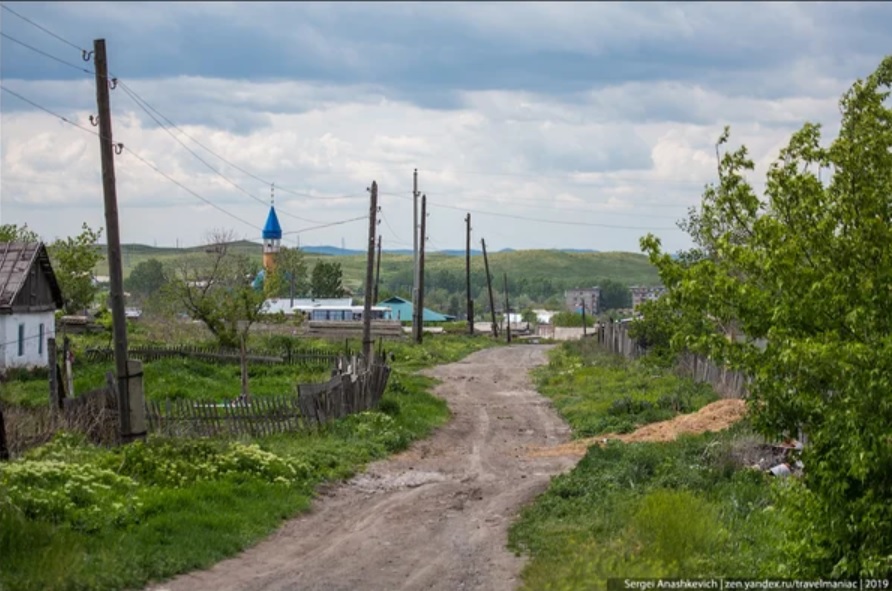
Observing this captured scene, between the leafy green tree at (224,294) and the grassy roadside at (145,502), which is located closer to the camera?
the grassy roadside at (145,502)

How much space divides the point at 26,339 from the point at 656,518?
102 feet

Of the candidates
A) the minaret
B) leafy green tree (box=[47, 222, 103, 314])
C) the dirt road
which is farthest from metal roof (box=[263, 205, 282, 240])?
the dirt road

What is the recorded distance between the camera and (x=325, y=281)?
378ft

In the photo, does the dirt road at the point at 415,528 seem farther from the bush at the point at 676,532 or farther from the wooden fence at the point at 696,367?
the wooden fence at the point at 696,367

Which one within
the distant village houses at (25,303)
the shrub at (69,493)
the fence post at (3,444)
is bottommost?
the shrub at (69,493)

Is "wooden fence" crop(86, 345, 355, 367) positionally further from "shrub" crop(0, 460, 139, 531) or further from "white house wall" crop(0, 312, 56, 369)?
"shrub" crop(0, 460, 139, 531)

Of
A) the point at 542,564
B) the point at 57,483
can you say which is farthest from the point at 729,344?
the point at 57,483

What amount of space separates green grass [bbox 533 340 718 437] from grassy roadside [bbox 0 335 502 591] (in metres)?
8.25

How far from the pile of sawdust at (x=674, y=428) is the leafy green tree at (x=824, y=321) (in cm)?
1071

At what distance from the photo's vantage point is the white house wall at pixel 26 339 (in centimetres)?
3622

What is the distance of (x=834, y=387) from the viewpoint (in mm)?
9766

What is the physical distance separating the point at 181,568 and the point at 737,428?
463 inches

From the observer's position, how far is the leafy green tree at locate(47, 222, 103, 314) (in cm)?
5172

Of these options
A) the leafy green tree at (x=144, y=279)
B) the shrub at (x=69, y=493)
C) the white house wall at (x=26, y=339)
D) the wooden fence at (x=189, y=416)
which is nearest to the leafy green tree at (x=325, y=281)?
the leafy green tree at (x=144, y=279)
